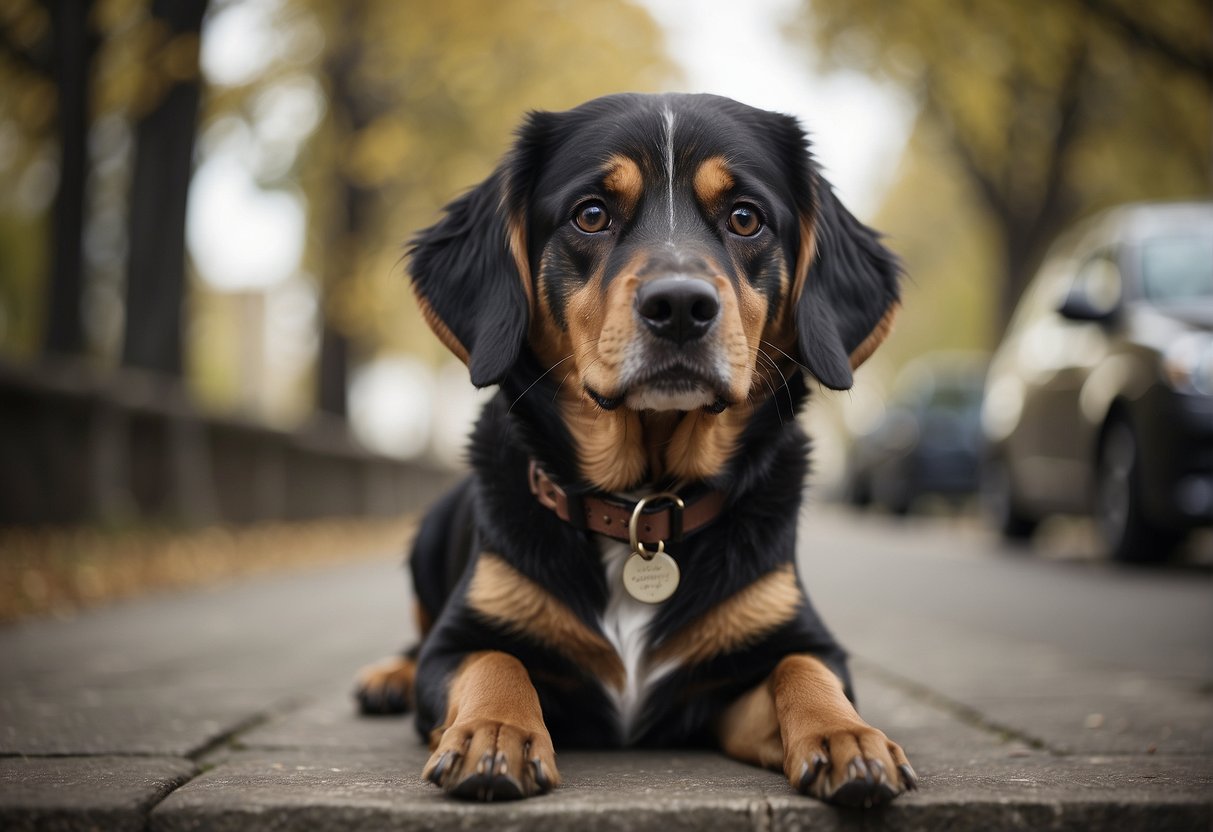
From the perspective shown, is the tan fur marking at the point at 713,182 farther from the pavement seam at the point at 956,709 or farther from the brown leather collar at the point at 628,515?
the pavement seam at the point at 956,709

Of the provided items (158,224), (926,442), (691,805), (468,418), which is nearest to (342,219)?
(158,224)

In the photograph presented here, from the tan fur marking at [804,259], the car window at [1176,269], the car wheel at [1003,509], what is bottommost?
the car wheel at [1003,509]

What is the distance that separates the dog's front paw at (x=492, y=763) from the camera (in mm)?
2309

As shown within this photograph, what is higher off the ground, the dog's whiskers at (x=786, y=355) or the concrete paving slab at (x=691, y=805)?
the dog's whiskers at (x=786, y=355)

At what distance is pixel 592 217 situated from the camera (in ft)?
10.5

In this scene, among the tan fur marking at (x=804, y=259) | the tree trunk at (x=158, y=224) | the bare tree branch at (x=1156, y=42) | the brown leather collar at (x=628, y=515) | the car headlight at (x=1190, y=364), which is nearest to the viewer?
the brown leather collar at (x=628, y=515)

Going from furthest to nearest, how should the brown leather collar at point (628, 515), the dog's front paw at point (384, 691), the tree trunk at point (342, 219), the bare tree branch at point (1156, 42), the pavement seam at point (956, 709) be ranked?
the tree trunk at point (342, 219) → the bare tree branch at point (1156, 42) → the dog's front paw at point (384, 691) → the pavement seam at point (956, 709) → the brown leather collar at point (628, 515)

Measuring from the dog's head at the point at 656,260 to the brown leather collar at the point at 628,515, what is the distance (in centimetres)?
25

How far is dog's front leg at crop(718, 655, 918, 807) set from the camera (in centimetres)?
229

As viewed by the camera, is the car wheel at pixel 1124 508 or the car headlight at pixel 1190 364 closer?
the car headlight at pixel 1190 364

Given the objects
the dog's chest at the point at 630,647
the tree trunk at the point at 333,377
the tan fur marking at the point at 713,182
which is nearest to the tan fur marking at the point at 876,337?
the tan fur marking at the point at 713,182

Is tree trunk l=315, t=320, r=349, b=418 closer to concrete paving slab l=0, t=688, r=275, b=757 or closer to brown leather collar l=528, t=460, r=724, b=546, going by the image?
concrete paving slab l=0, t=688, r=275, b=757

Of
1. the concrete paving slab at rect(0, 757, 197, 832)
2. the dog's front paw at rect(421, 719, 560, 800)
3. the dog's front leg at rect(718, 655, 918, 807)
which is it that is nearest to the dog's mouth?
the dog's front leg at rect(718, 655, 918, 807)

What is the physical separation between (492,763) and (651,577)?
74 cm
